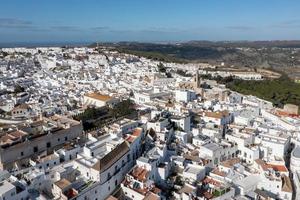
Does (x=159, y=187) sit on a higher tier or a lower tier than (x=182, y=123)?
lower

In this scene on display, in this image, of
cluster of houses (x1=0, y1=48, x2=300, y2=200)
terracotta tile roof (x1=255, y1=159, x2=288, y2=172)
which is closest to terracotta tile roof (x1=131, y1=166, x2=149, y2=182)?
cluster of houses (x1=0, y1=48, x2=300, y2=200)

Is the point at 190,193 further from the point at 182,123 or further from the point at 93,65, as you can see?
the point at 93,65

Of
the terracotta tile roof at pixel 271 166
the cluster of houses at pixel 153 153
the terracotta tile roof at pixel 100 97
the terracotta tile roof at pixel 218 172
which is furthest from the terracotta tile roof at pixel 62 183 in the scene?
the terracotta tile roof at pixel 100 97

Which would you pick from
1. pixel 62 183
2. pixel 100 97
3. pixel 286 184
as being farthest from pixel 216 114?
pixel 62 183

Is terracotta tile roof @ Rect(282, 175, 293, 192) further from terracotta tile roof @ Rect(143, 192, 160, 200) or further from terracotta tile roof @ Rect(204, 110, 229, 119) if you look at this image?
terracotta tile roof @ Rect(204, 110, 229, 119)

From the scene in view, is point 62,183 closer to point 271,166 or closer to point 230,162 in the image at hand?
point 230,162

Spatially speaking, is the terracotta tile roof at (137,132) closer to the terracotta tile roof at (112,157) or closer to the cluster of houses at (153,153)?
the cluster of houses at (153,153)

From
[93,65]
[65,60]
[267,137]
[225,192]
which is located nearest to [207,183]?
[225,192]

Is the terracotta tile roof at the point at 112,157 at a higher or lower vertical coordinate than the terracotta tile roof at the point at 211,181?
higher
